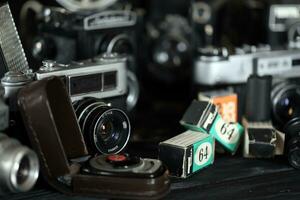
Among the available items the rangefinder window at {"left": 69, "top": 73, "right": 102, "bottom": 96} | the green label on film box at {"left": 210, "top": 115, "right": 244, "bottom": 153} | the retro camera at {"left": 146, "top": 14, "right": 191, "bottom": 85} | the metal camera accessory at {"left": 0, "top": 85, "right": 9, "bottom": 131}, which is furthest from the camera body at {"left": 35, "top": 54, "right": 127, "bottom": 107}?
the retro camera at {"left": 146, "top": 14, "right": 191, "bottom": 85}

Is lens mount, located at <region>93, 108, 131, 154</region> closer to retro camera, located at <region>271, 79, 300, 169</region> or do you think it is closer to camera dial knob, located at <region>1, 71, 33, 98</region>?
camera dial knob, located at <region>1, 71, 33, 98</region>

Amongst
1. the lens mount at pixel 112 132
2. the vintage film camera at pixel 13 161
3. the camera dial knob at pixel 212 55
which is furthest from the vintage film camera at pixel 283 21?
the vintage film camera at pixel 13 161

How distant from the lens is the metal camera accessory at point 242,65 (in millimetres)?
1576

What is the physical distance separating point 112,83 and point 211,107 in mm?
224

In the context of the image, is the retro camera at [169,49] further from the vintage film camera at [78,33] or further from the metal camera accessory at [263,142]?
the metal camera accessory at [263,142]

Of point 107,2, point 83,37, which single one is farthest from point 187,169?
point 107,2

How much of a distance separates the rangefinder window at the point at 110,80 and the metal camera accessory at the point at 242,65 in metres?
0.29

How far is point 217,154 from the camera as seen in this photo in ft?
4.71

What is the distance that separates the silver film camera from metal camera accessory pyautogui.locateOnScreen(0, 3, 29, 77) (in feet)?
0.57

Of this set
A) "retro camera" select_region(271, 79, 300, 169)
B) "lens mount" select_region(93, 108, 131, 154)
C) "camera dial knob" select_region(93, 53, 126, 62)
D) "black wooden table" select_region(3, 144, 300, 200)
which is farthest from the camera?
"retro camera" select_region(271, 79, 300, 169)

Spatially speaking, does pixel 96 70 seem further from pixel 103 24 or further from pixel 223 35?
pixel 223 35

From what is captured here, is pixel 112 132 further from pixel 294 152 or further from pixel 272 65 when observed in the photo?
pixel 272 65

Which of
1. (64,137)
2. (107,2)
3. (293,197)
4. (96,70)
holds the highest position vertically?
(107,2)

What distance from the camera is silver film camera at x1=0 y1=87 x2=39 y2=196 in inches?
42.4
